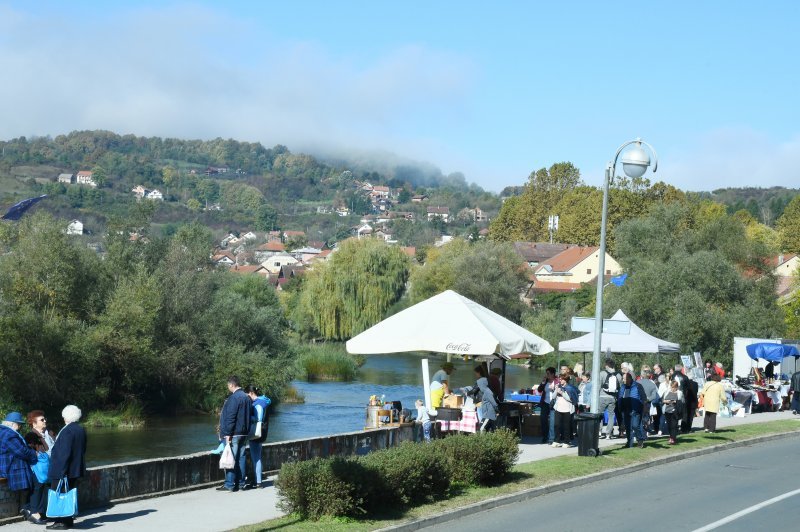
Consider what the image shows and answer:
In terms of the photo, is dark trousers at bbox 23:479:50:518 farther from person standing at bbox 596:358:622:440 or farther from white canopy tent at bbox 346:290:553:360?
person standing at bbox 596:358:622:440

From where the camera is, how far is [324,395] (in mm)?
49500

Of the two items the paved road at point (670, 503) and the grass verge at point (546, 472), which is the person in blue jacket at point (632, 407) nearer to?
the grass verge at point (546, 472)

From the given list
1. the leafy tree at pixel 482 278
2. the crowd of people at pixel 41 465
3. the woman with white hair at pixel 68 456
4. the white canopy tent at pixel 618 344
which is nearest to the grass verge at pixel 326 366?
the leafy tree at pixel 482 278

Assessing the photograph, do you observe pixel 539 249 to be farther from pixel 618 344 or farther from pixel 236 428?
pixel 236 428

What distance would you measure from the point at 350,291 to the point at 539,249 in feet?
200

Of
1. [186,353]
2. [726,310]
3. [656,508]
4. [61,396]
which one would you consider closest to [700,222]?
[726,310]

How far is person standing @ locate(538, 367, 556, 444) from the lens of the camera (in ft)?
68.9

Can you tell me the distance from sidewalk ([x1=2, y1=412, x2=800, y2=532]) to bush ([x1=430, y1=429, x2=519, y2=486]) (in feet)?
8.39

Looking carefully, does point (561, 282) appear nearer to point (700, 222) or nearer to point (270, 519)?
point (700, 222)

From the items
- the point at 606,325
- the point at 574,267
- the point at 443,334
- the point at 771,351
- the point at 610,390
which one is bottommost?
the point at 610,390

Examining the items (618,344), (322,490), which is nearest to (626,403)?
(618,344)

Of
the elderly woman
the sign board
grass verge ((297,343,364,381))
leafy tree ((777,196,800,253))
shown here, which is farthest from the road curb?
leafy tree ((777,196,800,253))

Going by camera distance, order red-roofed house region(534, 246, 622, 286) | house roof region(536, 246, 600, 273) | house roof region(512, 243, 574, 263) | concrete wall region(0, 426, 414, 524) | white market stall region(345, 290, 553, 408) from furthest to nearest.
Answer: house roof region(512, 243, 574, 263), house roof region(536, 246, 600, 273), red-roofed house region(534, 246, 622, 286), white market stall region(345, 290, 553, 408), concrete wall region(0, 426, 414, 524)

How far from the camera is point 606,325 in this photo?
794 inches
